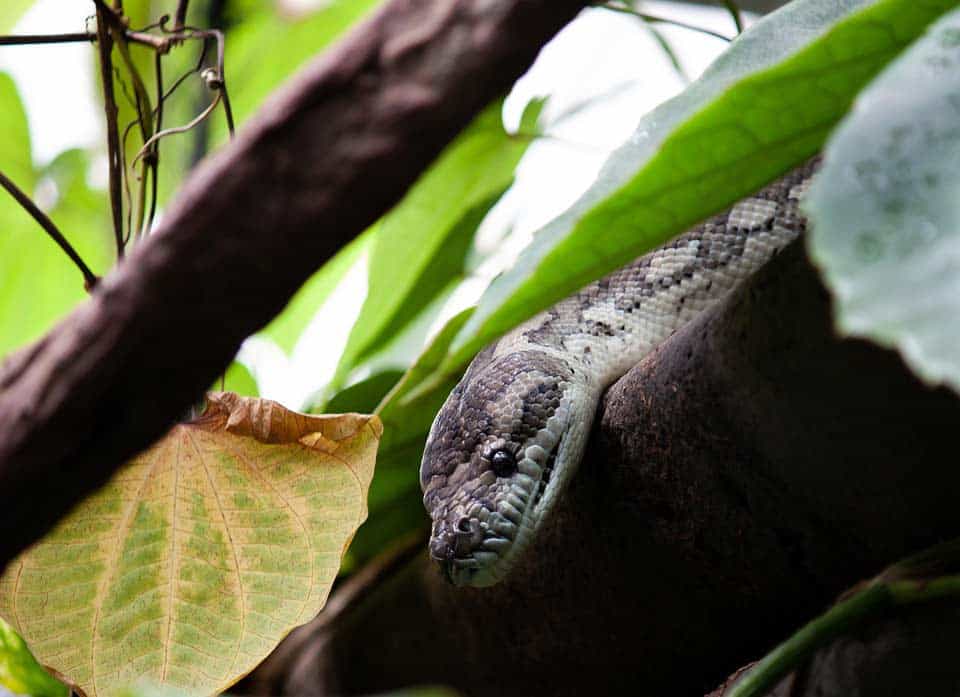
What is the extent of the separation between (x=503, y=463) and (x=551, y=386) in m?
0.10

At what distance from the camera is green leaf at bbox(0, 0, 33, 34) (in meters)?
1.77

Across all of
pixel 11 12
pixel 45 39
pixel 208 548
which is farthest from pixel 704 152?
pixel 11 12

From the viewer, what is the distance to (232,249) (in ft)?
1.54

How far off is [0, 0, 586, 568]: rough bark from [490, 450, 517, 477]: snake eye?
632mm

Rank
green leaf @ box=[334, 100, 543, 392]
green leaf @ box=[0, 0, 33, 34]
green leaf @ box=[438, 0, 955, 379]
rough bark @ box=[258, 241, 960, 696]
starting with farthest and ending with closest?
green leaf @ box=[0, 0, 33, 34] < green leaf @ box=[334, 100, 543, 392] < rough bark @ box=[258, 241, 960, 696] < green leaf @ box=[438, 0, 955, 379]

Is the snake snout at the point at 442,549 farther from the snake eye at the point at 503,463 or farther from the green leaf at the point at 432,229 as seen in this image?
the green leaf at the point at 432,229

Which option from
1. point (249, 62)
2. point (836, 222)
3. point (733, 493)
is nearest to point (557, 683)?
point (733, 493)

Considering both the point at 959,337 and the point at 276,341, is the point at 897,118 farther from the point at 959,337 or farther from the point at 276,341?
the point at 276,341

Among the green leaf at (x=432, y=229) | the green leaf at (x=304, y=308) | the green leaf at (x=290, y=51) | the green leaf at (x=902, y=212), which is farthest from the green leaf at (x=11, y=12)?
the green leaf at (x=902, y=212)

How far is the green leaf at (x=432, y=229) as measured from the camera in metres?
1.41

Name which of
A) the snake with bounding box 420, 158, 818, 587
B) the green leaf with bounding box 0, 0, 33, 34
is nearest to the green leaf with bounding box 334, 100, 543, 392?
the snake with bounding box 420, 158, 818, 587

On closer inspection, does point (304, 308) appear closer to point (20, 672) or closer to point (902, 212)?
point (20, 672)

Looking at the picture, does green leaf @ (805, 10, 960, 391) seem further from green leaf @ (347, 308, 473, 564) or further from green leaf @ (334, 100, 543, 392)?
green leaf @ (334, 100, 543, 392)

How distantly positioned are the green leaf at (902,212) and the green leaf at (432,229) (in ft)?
3.02
